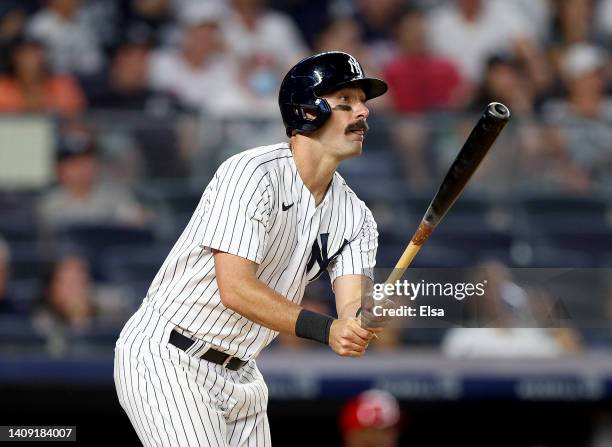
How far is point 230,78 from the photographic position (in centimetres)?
758

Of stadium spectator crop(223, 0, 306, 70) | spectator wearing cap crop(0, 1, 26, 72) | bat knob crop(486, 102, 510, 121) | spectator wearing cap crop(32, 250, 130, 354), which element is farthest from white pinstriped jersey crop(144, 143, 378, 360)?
spectator wearing cap crop(0, 1, 26, 72)

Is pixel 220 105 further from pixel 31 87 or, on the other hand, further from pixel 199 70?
pixel 31 87

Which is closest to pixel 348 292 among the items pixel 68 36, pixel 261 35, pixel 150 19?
pixel 261 35

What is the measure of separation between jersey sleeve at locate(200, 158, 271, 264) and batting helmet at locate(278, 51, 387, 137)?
21 centimetres

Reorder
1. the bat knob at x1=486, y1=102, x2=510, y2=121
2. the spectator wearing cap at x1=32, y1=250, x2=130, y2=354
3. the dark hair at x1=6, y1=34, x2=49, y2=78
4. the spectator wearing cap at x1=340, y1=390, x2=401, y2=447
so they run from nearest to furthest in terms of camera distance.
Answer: the bat knob at x1=486, y1=102, x2=510, y2=121 < the spectator wearing cap at x1=340, y1=390, x2=401, y2=447 < the spectator wearing cap at x1=32, y1=250, x2=130, y2=354 < the dark hair at x1=6, y1=34, x2=49, y2=78

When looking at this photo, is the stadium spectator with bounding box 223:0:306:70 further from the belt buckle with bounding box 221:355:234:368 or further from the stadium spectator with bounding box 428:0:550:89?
the belt buckle with bounding box 221:355:234:368

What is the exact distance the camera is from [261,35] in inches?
313

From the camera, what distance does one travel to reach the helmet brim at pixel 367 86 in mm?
3408

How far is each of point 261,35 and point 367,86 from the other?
15.0ft

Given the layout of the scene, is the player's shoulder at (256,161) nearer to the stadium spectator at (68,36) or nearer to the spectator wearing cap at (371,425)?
the spectator wearing cap at (371,425)

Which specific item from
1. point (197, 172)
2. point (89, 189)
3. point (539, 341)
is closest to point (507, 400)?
point (539, 341)

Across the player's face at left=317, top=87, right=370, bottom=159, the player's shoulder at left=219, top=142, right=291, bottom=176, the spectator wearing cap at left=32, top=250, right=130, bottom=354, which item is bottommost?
the player's shoulder at left=219, top=142, right=291, bottom=176

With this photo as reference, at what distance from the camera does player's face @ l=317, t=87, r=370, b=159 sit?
11.2 ft

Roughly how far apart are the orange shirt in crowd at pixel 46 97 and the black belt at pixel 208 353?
4036 millimetres
